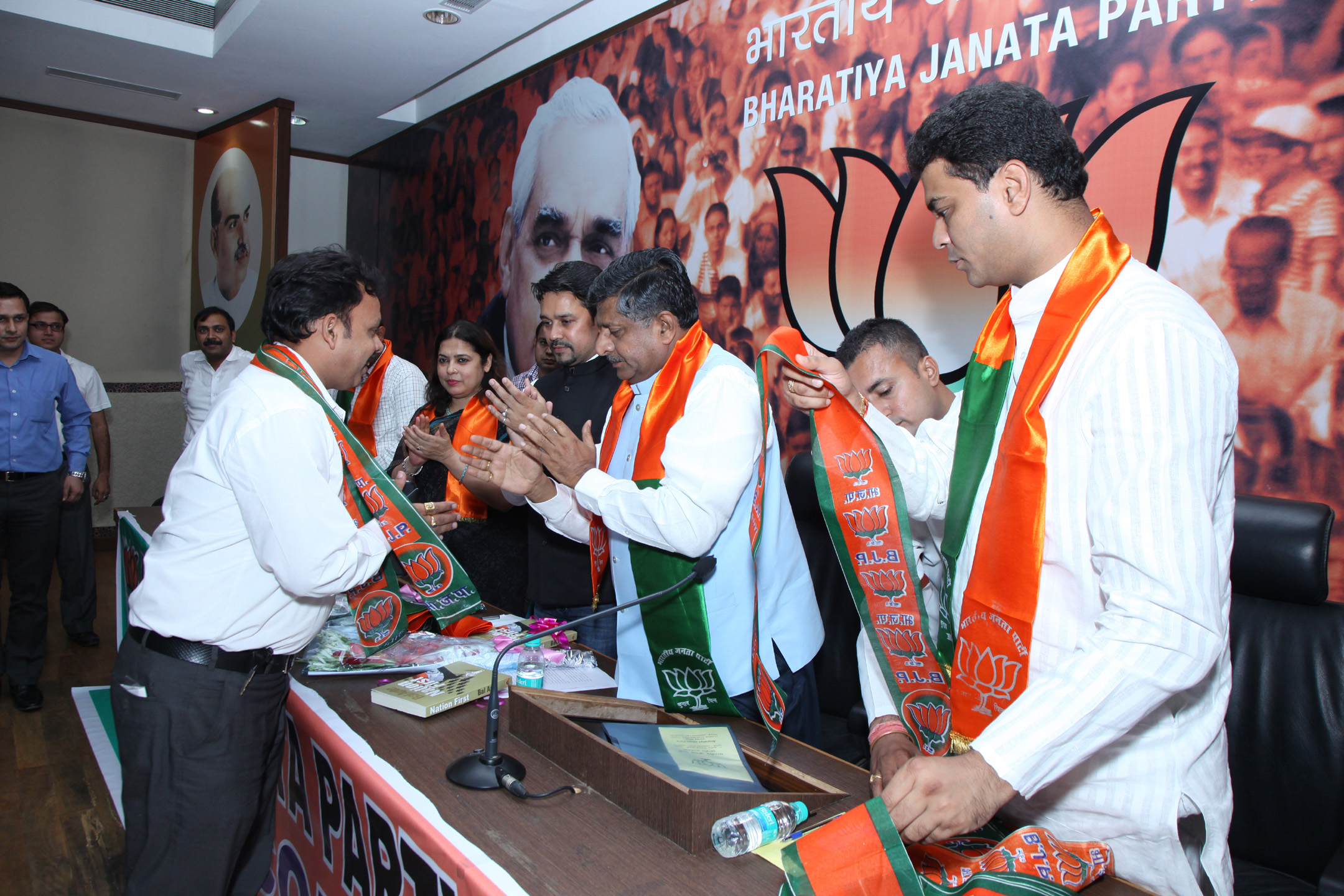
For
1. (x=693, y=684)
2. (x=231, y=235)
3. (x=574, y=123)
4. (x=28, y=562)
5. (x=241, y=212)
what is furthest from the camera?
(x=231, y=235)

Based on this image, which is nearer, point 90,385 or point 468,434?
point 468,434

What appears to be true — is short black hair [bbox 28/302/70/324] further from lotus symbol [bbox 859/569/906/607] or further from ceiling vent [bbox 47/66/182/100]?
lotus symbol [bbox 859/569/906/607]

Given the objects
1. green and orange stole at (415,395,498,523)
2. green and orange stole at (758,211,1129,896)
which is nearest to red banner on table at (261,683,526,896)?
→ green and orange stole at (758,211,1129,896)

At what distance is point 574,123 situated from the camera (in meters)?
4.08

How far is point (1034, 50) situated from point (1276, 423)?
1167 millimetres

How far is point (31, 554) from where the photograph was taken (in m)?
3.77

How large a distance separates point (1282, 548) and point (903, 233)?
139 centimetres

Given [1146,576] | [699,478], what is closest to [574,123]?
[699,478]

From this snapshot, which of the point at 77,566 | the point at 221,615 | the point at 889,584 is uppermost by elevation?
the point at 889,584

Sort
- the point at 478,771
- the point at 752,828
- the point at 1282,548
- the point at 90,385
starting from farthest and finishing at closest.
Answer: the point at 90,385, the point at 1282,548, the point at 478,771, the point at 752,828

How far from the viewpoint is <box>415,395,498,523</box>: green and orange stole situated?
113 inches

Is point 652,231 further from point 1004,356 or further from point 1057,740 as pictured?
point 1057,740

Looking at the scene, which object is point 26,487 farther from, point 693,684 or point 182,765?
point 693,684

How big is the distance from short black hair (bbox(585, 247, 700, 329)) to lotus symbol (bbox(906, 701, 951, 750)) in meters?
0.97
